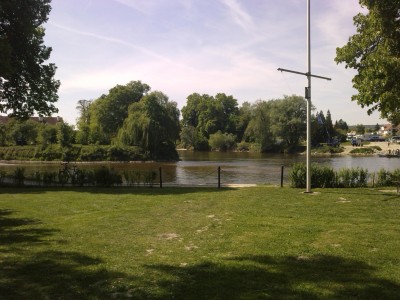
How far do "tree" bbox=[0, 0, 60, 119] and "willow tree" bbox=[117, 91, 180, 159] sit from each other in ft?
136

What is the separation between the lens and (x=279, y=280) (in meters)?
5.95

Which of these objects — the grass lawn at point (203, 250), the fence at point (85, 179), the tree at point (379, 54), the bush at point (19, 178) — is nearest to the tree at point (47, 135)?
the fence at point (85, 179)

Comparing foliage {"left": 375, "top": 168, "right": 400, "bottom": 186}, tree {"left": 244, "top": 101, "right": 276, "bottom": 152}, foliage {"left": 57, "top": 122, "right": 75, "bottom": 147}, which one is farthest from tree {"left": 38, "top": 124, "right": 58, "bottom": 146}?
foliage {"left": 375, "top": 168, "right": 400, "bottom": 186}

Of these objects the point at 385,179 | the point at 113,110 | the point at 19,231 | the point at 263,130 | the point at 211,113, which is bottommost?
the point at 19,231

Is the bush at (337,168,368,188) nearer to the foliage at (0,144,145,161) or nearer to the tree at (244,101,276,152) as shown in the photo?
the foliage at (0,144,145,161)

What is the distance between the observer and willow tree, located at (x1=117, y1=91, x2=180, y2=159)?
69438mm

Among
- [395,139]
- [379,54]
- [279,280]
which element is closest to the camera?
[279,280]

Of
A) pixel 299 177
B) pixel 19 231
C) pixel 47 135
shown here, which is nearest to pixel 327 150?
pixel 47 135

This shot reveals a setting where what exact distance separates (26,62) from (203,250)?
→ 20.2 meters

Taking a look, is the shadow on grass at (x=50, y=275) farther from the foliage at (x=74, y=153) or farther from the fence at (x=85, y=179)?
the foliage at (x=74, y=153)

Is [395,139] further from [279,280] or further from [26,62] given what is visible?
[279,280]

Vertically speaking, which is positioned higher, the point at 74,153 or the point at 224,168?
the point at 74,153

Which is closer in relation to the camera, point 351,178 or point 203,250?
point 203,250

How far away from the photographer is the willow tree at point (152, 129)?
6944 centimetres
